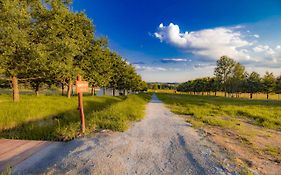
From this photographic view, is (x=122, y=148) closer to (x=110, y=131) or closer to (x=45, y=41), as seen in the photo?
(x=110, y=131)

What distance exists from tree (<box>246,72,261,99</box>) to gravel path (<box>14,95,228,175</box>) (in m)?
85.2

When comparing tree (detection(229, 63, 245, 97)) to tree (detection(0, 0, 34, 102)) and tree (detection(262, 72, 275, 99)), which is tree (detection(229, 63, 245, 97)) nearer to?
tree (detection(262, 72, 275, 99))

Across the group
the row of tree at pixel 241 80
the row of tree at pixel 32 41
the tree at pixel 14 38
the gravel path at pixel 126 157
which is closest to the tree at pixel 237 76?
the row of tree at pixel 241 80

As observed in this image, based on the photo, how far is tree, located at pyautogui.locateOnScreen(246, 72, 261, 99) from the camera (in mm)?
85550

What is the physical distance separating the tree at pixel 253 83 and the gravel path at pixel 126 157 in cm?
8517

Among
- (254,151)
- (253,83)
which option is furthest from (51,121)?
(253,83)

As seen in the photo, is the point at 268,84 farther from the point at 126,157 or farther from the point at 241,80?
the point at 126,157

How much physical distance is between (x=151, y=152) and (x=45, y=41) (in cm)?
1734

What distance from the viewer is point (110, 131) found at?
10344mm

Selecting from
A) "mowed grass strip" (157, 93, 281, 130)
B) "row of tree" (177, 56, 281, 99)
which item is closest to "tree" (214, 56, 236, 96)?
"row of tree" (177, 56, 281, 99)

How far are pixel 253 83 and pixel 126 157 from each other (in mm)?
90358

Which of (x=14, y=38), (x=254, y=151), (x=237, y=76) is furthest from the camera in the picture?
(x=237, y=76)

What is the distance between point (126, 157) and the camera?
6945 millimetres

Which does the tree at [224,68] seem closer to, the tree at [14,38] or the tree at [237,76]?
the tree at [237,76]
